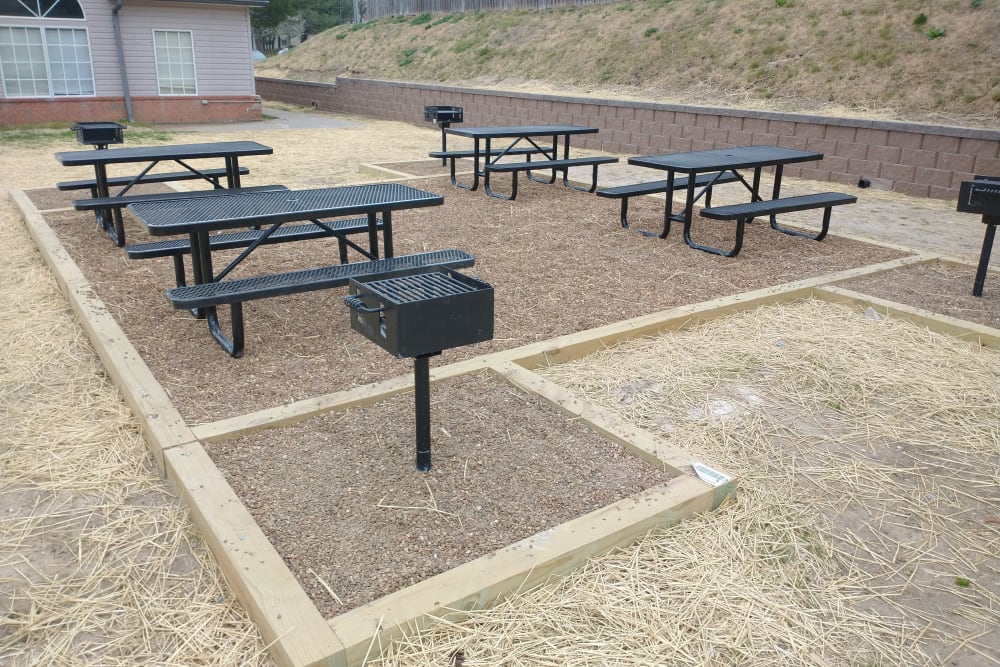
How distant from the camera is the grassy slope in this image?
11031mm

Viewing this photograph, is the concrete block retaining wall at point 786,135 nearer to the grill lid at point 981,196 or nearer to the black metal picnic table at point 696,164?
the black metal picnic table at point 696,164

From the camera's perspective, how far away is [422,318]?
2443 millimetres

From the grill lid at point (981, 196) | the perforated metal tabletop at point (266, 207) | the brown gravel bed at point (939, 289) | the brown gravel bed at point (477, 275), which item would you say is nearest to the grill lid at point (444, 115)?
the brown gravel bed at point (477, 275)

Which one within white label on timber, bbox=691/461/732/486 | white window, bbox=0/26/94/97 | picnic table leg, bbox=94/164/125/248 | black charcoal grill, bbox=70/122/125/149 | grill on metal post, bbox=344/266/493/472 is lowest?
white label on timber, bbox=691/461/732/486

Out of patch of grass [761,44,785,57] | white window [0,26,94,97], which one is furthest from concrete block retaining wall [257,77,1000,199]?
white window [0,26,94,97]

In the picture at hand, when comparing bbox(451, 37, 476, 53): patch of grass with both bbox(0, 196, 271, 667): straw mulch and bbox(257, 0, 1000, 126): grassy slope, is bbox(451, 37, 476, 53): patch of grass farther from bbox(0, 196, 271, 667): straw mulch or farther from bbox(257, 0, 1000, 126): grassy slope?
bbox(0, 196, 271, 667): straw mulch

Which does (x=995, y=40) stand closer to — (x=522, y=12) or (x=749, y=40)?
(x=749, y=40)

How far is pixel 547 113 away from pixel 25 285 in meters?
10.3

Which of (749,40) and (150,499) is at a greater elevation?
(749,40)

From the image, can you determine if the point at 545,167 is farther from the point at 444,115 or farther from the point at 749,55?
the point at 749,55

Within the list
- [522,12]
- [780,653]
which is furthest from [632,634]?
[522,12]

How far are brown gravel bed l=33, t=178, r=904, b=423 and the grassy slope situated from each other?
18.4 feet

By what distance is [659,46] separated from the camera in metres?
15.5

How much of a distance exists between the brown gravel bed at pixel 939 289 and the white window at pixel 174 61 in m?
15.6
